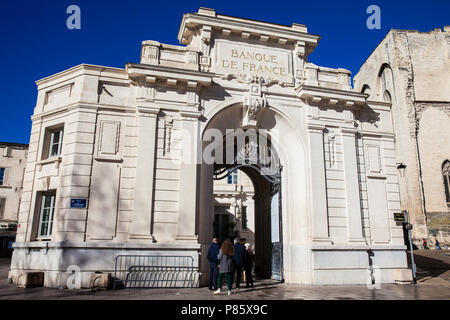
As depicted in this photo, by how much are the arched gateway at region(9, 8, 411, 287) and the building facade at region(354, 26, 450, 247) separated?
19979 millimetres

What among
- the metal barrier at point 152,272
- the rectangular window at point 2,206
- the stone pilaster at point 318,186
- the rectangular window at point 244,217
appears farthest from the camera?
the rectangular window at point 2,206

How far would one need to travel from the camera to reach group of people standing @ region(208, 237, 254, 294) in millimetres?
10633

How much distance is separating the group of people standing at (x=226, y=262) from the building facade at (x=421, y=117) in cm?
2467

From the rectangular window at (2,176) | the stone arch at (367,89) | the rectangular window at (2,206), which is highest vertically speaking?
the stone arch at (367,89)

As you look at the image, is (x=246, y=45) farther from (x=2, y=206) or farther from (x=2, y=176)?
(x=2, y=176)

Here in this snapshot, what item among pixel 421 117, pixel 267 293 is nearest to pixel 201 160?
pixel 267 293

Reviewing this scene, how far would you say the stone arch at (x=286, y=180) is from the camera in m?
13.2

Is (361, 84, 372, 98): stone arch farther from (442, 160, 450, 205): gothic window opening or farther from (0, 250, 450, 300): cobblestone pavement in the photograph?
(0, 250, 450, 300): cobblestone pavement

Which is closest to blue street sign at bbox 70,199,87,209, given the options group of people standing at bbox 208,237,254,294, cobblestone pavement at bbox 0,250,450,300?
cobblestone pavement at bbox 0,250,450,300

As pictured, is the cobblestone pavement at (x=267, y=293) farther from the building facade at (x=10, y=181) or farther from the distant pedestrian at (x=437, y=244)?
the building facade at (x=10, y=181)

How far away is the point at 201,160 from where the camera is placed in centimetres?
1321

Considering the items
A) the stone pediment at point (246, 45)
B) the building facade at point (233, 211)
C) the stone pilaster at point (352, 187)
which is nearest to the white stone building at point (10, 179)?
the building facade at point (233, 211)
